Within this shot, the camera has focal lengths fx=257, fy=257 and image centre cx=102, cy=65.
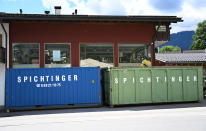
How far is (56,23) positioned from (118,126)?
971cm

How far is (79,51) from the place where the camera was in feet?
51.5

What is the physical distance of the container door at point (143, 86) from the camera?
1379 cm

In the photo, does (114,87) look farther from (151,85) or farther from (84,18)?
(84,18)

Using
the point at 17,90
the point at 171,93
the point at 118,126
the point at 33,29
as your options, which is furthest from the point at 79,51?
the point at 118,126

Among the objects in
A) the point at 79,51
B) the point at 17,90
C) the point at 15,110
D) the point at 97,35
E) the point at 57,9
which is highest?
the point at 57,9

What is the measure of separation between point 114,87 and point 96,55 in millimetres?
3073

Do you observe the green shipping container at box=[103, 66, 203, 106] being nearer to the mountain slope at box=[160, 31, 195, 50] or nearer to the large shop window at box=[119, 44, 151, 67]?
the large shop window at box=[119, 44, 151, 67]

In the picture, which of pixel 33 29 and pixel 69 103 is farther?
pixel 33 29

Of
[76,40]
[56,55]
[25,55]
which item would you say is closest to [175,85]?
[76,40]

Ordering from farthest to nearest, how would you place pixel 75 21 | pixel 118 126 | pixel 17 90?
pixel 75 21 → pixel 17 90 → pixel 118 126

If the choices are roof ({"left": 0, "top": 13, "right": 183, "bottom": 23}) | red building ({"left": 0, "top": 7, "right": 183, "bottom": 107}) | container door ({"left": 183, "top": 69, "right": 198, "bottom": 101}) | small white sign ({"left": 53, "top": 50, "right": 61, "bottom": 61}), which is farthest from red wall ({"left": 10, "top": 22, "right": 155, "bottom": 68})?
container door ({"left": 183, "top": 69, "right": 198, "bottom": 101})

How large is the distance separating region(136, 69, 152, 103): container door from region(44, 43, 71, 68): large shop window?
14.6 ft

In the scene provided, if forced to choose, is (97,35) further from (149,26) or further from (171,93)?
(171,93)

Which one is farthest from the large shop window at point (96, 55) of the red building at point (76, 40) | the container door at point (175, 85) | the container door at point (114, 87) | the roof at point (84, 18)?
the container door at point (175, 85)
